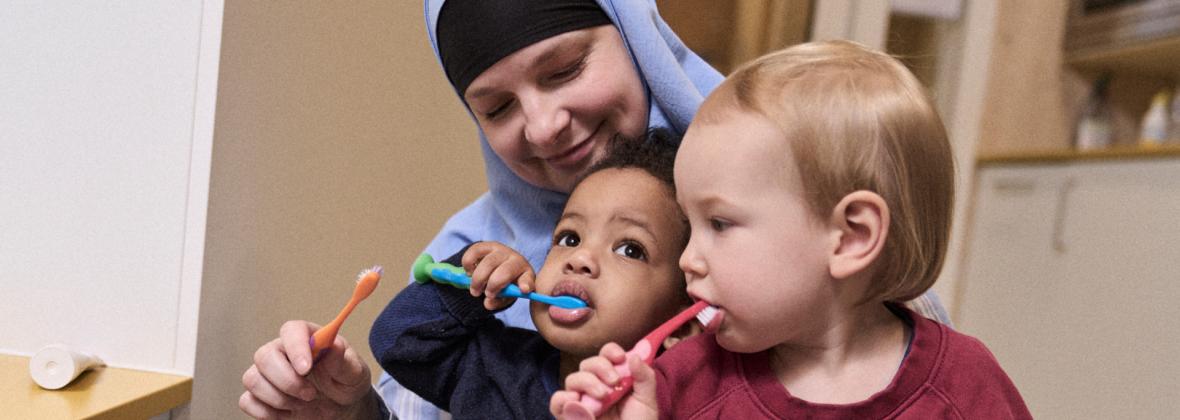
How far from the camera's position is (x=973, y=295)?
295cm

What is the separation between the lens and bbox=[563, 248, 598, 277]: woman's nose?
767 millimetres

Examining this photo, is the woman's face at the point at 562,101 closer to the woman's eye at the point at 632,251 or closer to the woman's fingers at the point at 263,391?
the woman's eye at the point at 632,251

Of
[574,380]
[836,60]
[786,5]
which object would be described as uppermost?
[786,5]

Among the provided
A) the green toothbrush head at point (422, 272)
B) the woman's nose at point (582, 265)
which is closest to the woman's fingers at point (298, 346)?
the green toothbrush head at point (422, 272)

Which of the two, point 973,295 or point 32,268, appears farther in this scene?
point 973,295

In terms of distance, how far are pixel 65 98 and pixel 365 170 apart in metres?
0.43

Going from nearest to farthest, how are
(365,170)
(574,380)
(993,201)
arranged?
(574,380) → (365,170) → (993,201)

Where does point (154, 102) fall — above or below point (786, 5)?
below

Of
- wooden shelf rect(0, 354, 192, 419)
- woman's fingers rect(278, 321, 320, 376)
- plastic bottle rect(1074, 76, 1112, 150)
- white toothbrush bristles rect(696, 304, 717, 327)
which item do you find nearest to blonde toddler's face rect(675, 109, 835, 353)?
white toothbrush bristles rect(696, 304, 717, 327)

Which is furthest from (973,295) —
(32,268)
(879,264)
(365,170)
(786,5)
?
(32,268)

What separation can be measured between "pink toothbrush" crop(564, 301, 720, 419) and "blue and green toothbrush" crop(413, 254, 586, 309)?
0.10 meters

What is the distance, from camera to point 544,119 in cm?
90

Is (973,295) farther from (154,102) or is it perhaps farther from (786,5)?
(154,102)

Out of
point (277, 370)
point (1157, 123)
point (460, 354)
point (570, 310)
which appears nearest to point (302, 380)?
point (277, 370)
